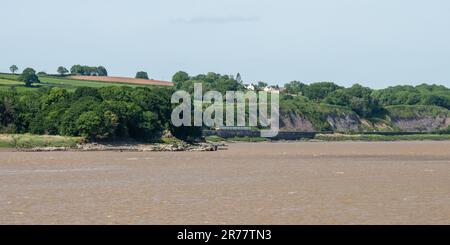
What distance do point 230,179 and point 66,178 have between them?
1223cm

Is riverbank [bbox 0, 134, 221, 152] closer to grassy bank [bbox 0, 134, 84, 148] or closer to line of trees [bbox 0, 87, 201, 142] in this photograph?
grassy bank [bbox 0, 134, 84, 148]

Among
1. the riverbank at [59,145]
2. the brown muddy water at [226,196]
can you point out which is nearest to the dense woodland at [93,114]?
the riverbank at [59,145]

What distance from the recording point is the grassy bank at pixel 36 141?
447ft

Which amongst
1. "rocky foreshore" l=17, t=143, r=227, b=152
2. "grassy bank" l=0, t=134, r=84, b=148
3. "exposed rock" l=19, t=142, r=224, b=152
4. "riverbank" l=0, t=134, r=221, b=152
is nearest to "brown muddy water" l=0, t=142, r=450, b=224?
"rocky foreshore" l=17, t=143, r=227, b=152

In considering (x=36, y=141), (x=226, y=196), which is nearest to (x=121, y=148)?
(x=36, y=141)

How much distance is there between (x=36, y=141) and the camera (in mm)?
138375

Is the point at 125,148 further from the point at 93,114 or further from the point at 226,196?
the point at 226,196

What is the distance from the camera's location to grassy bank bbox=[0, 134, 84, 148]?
136 metres

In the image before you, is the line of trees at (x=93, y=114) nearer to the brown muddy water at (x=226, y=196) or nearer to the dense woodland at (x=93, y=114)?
the dense woodland at (x=93, y=114)

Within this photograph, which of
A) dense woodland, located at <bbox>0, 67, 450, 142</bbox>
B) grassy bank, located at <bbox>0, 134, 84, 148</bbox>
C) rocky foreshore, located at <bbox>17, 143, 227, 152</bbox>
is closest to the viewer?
rocky foreshore, located at <bbox>17, 143, 227, 152</bbox>
